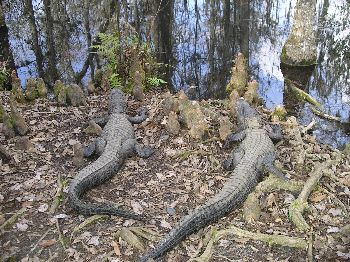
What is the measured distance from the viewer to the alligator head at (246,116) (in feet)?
24.3

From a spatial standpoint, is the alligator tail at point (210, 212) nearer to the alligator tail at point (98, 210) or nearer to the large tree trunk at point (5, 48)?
the alligator tail at point (98, 210)

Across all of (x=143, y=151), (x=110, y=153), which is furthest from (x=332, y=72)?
(x=110, y=153)

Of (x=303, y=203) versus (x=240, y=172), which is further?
(x=240, y=172)

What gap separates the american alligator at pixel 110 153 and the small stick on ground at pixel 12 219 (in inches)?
25.1

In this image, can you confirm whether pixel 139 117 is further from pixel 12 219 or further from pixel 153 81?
pixel 12 219

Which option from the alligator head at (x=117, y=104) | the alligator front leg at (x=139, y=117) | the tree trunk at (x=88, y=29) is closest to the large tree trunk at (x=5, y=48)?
the tree trunk at (x=88, y=29)

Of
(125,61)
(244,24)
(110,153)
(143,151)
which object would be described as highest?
(244,24)

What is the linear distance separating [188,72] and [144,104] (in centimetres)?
321

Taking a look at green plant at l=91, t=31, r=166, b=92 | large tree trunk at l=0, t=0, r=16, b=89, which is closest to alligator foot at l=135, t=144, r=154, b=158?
green plant at l=91, t=31, r=166, b=92

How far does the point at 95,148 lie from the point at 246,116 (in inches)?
105

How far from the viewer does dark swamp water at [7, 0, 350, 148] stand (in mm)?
10327

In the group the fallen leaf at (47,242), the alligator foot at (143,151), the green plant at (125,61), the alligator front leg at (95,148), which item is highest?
the green plant at (125,61)

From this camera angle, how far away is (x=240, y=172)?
6.05 metres

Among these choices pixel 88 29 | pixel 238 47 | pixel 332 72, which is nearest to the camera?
pixel 332 72
